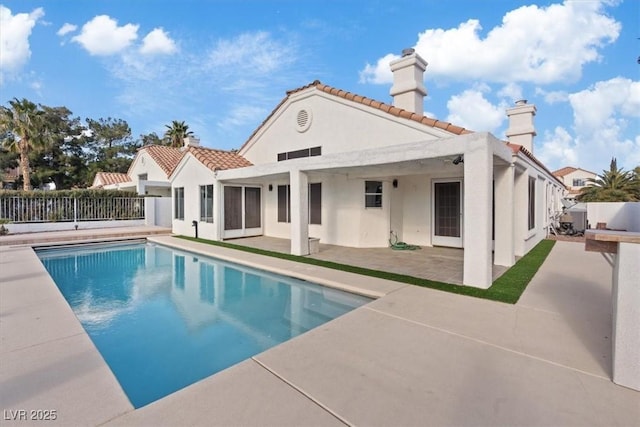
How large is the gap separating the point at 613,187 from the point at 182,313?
47.3 metres

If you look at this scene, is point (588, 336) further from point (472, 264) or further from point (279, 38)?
point (279, 38)

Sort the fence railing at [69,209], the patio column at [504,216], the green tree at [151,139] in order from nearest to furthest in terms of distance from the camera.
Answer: the patio column at [504,216]
the fence railing at [69,209]
the green tree at [151,139]

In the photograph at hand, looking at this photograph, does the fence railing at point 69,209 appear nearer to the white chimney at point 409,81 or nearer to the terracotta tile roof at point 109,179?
the terracotta tile roof at point 109,179

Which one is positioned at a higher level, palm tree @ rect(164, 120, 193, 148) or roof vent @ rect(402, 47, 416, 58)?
palm tree @ rect(164, 120, 193, 148)

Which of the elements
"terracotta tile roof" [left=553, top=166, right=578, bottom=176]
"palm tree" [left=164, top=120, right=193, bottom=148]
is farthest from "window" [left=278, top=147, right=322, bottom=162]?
"terracotta tile roof" [left=553, top=166, right=578, bottom=176]

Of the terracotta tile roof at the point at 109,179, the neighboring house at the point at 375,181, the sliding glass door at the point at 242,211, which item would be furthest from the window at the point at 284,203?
the terracotta tile roof at the point at 109,179

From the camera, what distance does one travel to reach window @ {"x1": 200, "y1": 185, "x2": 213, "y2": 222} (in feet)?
55.6

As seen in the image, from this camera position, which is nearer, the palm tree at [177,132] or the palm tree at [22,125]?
the palm tree at [22,125]

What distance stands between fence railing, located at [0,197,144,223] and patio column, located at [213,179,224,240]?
11573 millimetres

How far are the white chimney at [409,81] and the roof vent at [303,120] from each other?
162 inches

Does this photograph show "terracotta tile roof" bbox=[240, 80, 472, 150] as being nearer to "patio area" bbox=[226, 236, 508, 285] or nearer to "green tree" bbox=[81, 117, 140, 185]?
"patio area" bbox=[226, 236, 508, 285]

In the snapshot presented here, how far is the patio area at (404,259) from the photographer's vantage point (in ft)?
29.8

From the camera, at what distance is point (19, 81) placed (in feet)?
85.5

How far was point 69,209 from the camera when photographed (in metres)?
20.7
